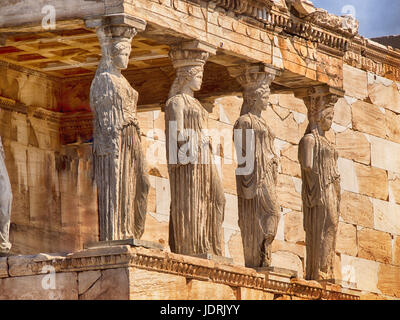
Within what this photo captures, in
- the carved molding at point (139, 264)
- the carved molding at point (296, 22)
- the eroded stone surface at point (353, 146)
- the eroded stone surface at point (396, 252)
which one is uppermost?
the carved molding at point (296, 22)

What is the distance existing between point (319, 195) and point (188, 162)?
267 cm

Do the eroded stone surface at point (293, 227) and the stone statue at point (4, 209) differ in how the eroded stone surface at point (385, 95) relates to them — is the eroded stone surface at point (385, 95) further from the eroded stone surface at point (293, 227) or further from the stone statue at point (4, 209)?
the stone statue at point (4, 209)

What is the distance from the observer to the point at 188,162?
17141mm

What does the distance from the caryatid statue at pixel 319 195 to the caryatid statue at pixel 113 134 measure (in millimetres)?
3580

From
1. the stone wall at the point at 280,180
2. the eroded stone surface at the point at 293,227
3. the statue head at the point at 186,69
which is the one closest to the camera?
the statue head at the point at 186,69

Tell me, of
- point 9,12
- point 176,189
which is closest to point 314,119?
point 176,189

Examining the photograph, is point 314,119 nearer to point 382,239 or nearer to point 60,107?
point 60,107

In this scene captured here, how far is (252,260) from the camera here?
1820 cm

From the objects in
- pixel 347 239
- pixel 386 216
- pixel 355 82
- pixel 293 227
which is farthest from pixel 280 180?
pixel 386 216

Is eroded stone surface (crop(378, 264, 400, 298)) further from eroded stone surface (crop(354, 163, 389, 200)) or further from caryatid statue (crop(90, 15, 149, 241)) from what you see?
caryatid statue (crop(90, 15, 149, 241))

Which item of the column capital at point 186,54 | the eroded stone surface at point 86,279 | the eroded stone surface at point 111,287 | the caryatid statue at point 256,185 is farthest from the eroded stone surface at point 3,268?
the caryatid statue at point 256,185

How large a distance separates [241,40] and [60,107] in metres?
2.95

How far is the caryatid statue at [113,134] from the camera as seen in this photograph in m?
16.1

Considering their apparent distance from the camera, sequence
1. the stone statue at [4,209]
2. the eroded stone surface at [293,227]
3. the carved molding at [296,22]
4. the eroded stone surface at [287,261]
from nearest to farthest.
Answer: the stone statue at [4,209] → the carved molding at [296,22] → the eroded stone surface at [287,261] → the eroded stone surface at [293,227]
